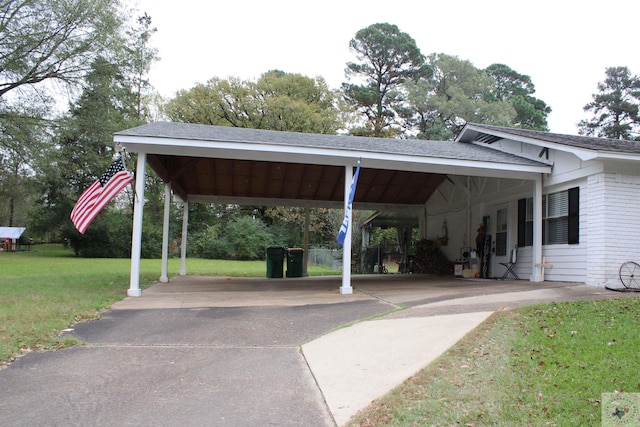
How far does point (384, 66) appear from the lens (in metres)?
42.4

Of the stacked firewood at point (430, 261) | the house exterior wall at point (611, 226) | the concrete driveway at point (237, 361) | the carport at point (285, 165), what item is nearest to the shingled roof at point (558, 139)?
the carport at point (285, 165)

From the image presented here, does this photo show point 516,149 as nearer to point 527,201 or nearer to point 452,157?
point 527,201

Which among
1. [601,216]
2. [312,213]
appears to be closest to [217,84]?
[312,213]

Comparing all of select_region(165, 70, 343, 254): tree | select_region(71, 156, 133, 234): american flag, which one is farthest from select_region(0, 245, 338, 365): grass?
select_region(165, 70, 343, 254): tree

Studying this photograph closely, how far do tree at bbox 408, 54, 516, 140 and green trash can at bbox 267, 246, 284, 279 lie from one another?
22160 mm

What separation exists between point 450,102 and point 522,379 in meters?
36.5

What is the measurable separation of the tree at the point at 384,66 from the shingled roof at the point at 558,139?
2434 centimetres

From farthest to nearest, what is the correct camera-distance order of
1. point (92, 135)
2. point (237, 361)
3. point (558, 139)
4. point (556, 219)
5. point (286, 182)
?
point (92, 135), point (286, 182), point (558, 139), point (556, 219), point (237, 361)

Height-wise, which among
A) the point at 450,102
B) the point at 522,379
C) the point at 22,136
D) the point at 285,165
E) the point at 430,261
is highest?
Result: the point at 450,102

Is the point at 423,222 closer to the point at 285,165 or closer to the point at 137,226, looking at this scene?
the point at 285,165

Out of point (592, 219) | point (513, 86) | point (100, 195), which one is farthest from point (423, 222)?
point (513, 86)

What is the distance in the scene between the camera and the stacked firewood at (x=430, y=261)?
1855cm

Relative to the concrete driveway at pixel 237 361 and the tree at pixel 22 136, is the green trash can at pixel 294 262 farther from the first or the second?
the tree at pixel 22 136

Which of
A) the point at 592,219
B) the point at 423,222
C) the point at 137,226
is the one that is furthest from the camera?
the point at 423,222
